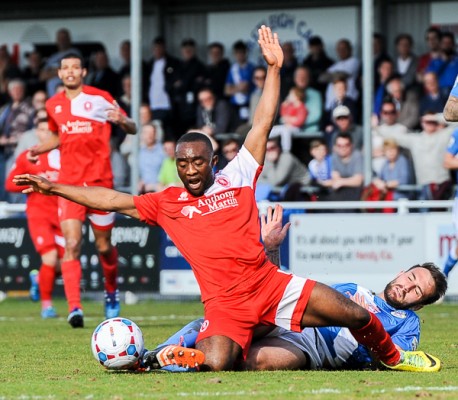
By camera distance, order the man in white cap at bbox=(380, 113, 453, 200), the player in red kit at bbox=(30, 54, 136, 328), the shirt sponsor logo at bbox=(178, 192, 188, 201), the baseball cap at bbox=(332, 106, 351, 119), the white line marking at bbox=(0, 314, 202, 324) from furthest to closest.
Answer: the baseball cap at bbox=(332, 106, 351, 119) → the man in white cap at bbox=(380, 113, 453, 200) → the white line marking at bbox=(0, 314, 202, 324) → the player in red kit at bbox=(30, 54, 136, 328) → the shirt sponsor logo at bbox=(178, 192, 188, 201)

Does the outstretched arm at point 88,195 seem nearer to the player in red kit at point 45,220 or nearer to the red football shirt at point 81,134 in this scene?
the red football shirt at point 81,134

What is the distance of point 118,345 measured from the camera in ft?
25.9

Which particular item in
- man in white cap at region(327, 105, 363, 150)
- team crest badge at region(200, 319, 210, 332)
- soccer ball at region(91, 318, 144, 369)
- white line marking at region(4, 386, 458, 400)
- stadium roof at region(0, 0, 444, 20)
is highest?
stadium roof at region(0, 0, 444, 20)

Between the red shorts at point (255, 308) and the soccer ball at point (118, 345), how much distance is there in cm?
42

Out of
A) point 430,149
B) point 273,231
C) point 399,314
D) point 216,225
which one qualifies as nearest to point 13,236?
point 430,149

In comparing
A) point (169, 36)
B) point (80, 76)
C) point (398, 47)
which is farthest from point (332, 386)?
point (169, 36)

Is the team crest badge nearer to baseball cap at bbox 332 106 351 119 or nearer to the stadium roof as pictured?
baseball cap at bbox 332 106 351 119

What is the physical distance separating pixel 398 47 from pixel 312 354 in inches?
505

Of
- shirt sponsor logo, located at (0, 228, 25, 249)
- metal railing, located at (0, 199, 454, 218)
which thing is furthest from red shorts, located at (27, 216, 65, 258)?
metal railing, located at (0, 199, 454, 218)

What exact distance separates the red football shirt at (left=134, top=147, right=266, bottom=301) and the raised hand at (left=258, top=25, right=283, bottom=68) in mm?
787

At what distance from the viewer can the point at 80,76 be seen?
1309 cm

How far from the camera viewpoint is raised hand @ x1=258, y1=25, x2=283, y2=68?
27.9 ft

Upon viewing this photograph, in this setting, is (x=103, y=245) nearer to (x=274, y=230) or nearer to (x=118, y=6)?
(x=274, y=230)

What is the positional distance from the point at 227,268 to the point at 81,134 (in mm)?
5300
